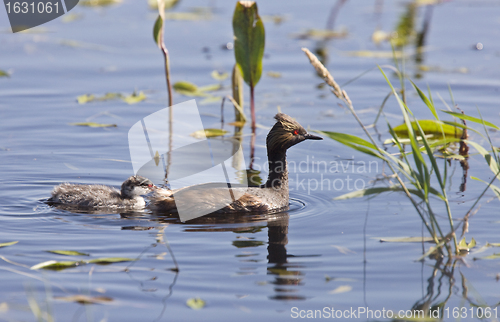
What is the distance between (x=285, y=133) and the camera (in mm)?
6703

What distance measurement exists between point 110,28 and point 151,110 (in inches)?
217

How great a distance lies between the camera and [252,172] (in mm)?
7781

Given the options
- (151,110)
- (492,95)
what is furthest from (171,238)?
Answer: (492,95)

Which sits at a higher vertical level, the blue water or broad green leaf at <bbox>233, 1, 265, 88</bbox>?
broad green leaf at <bbox>233, 1, 265, 88</bbox>

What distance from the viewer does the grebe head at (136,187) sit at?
6566 millimetres

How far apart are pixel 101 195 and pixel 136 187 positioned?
384mm

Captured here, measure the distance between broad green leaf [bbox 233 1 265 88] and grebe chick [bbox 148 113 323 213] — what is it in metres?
2.41

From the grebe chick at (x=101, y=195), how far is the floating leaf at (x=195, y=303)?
7.69 ft

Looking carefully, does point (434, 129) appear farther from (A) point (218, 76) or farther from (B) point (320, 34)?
(B) point (320, 34)

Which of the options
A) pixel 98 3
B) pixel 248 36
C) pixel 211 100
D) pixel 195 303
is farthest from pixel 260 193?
pixel 98 3

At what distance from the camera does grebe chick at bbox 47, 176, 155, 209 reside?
21.3ft

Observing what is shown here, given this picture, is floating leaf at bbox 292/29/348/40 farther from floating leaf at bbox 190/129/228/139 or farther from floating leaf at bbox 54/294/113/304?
floating leaf at bbox 54/294/113/304

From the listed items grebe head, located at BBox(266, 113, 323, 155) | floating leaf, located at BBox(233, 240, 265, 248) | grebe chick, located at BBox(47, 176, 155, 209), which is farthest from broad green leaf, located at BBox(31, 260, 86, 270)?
grebe head, located at BBox(266, 113, 323, 155)

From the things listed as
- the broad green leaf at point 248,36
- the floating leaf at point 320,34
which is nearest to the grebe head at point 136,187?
the broad green leaf at point 248,36
